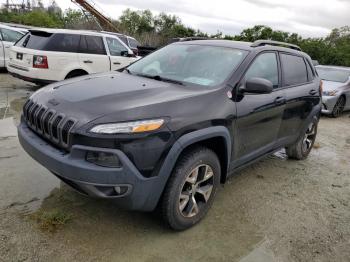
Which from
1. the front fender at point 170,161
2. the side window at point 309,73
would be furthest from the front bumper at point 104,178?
the side window at point 309,73

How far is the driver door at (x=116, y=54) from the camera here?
29.3 feet

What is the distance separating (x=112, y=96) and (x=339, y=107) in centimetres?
880

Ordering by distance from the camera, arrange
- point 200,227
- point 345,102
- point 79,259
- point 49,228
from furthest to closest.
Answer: point 345,102
point 200,227
point 49,228
point 79,259

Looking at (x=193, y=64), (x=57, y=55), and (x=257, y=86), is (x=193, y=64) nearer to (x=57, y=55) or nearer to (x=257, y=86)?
(x=257, y=86)

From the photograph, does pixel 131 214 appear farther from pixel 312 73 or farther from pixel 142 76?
pixel 312 73

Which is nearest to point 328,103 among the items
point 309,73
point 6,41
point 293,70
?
point 309,73

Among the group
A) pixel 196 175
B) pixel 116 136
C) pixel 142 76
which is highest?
pixel 142 76

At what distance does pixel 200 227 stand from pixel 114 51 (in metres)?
6.66

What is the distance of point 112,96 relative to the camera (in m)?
3.01

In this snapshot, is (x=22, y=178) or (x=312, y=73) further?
(x=312, y=73)

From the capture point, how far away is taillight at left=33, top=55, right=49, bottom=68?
25.0 ft

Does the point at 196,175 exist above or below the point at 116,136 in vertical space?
below

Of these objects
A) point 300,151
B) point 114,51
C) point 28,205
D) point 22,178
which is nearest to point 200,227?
point 28,205

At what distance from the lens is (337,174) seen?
5227mm
